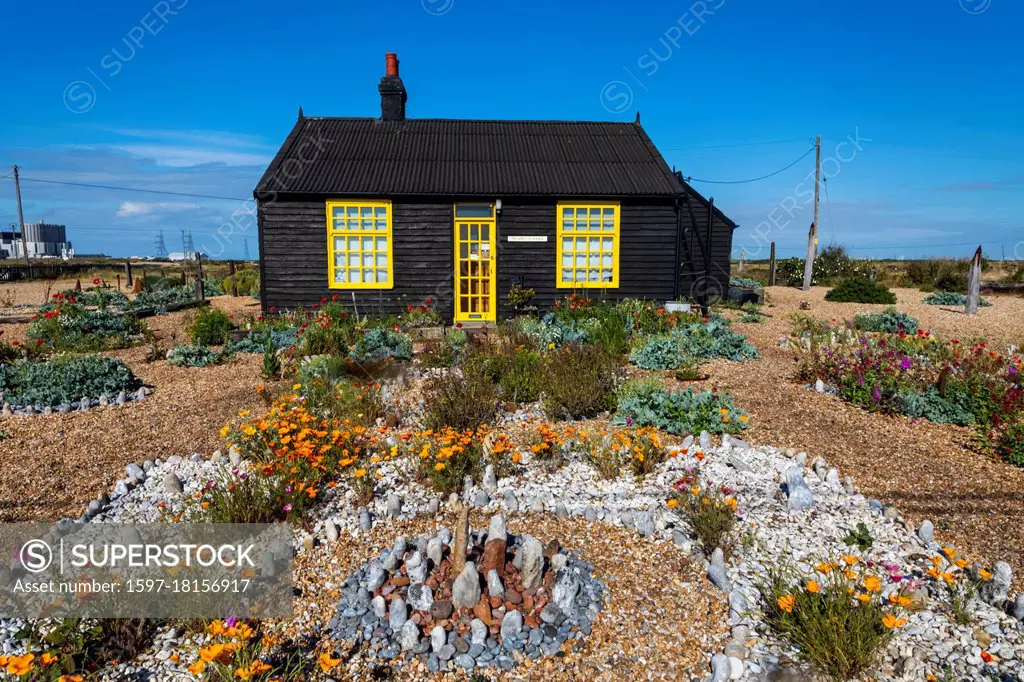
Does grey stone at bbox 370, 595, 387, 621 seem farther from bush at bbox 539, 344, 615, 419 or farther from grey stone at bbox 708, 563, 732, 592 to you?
bush at bbox 539, 344, 615, 419

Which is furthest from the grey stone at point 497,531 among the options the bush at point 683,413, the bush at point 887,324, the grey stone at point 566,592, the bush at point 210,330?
the bush at point 887,324

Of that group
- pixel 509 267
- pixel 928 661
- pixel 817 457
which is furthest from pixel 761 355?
pixel 928 661

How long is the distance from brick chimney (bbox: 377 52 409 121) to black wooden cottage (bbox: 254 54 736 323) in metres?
1.42

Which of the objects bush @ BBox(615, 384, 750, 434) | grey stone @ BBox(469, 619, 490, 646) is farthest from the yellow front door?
grey stone @ BBox(469, 619, 490, 646)

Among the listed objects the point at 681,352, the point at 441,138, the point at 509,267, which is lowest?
the point at 681,352

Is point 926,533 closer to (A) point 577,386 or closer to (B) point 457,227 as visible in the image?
(A) point 577,386

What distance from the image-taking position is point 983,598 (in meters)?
3.30

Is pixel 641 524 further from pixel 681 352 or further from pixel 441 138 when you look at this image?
pixel 441 138

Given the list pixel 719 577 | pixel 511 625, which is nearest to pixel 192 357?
pixel 511 625

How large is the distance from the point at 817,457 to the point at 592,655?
3.21m

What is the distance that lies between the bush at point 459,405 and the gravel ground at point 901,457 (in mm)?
2510

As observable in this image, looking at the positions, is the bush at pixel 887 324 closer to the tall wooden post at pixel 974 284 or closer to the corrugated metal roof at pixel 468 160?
the tall wooden post at pixel 974 284

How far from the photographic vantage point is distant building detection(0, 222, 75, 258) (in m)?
93.0

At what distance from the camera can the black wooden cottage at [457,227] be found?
41.9 feet
